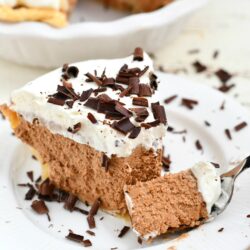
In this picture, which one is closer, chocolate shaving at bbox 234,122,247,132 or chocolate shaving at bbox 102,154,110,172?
chocolate shaving at bbox 102,154,110,172

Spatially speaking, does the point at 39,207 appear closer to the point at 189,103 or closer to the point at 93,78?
the point at 93,78

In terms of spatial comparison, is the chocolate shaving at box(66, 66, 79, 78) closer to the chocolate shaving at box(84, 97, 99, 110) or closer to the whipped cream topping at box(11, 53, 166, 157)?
the whipped cream topping at box(11, 53, 166, 157)

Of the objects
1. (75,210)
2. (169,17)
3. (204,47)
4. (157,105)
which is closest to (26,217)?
(75,210)

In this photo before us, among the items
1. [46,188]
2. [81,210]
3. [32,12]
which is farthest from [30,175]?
[32,12]

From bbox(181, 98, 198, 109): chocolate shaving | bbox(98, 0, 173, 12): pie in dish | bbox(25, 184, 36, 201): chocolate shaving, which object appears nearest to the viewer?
bbox(25, 184, 36, 201): chocolate shaving

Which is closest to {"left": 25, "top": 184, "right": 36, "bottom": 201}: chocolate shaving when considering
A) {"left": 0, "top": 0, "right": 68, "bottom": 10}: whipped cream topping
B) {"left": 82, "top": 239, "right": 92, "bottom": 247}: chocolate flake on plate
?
{"left": 82, "top": 239, "right": 92, "bottom": 247}: chocolate flake on plate

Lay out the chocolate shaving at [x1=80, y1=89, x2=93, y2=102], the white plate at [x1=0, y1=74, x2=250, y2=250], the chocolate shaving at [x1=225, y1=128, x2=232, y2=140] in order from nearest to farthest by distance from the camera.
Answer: the white plate at [x1=0, y1=74, x2=250, y2=250] < the chocolate shaving at [x1=80, y1=89, x2=93, y2=102] < the chocolate shaving at [x1=225, y1=128, x2=232, y2=140]

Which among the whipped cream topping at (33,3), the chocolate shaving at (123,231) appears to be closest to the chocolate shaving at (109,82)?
the chocolate shaving at (123,231)

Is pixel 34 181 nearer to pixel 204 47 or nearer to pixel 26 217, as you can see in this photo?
pixel 26 217

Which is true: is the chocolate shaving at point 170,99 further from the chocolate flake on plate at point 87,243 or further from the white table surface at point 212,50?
the chocolate flake on plate at point 87,243

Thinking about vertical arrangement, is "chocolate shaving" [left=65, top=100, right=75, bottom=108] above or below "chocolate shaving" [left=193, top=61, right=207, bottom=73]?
above
